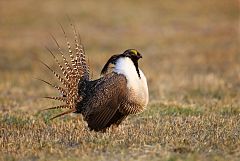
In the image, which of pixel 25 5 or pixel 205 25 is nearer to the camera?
pixel 205 25

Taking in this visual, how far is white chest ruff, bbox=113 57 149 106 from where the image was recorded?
8.08 metres

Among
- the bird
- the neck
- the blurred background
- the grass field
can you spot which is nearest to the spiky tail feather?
the bird

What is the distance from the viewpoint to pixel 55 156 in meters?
6.88

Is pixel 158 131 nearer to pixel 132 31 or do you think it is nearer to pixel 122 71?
pixel 122 71

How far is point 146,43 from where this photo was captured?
23.8m

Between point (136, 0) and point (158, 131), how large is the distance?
90.2 feet

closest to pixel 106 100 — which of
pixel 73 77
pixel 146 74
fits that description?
pixel 73 77

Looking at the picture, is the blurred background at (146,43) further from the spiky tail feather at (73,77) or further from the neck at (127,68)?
the neck at (127,68)

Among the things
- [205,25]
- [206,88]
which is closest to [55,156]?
[206,88]

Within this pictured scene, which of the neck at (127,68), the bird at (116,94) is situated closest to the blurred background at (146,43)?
the bird at (116,94)

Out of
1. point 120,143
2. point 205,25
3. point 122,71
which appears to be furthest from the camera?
point 205,25

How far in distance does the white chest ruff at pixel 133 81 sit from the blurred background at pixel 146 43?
2.95 metres

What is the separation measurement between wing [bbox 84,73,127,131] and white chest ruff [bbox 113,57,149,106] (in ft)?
0.24

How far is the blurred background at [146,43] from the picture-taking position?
519 inches
